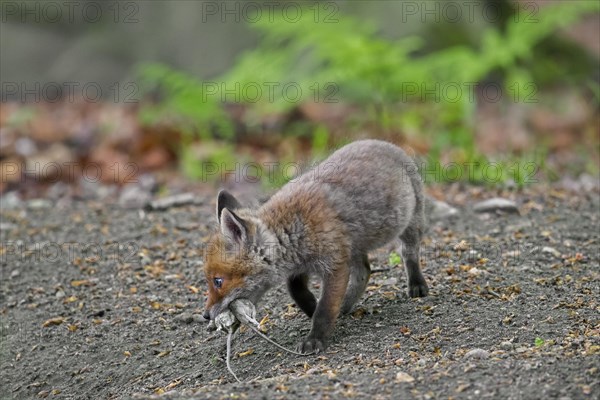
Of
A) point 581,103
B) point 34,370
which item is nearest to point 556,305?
point 34,370

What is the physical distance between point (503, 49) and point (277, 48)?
4.57 metres

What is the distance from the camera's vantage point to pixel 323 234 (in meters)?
6.97

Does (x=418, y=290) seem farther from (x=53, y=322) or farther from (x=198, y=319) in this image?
(x=53, y=322)

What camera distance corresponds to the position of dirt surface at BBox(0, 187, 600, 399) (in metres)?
5.73

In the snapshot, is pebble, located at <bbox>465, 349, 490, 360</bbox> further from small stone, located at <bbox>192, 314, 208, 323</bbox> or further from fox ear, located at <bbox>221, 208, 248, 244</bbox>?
small stone, located at <bbox>192, 314, 208, 323</bbox>

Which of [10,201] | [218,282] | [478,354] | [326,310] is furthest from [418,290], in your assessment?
[10,201]

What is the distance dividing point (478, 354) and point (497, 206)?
3899mm

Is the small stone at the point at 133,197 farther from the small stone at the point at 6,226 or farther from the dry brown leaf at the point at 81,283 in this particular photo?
the dry brown leaf at the point at 81,283

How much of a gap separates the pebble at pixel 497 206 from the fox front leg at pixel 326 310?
3343 mm

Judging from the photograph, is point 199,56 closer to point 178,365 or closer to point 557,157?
point 557,157

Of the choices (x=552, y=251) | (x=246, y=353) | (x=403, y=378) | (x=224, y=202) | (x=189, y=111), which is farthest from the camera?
(x=189, y=111)

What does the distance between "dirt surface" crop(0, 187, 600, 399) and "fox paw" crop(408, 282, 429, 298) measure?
0.29ft

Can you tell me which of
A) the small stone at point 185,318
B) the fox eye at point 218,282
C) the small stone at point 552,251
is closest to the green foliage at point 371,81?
the small stone at point 552,251

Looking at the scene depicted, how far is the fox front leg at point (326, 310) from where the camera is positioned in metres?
6.76
